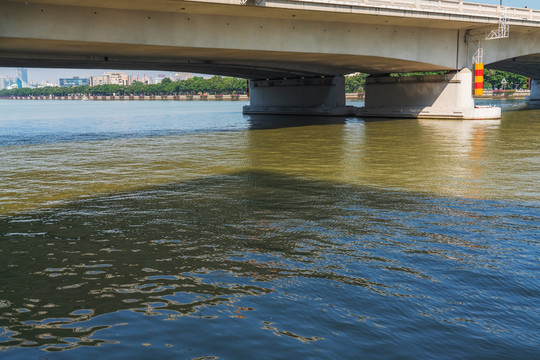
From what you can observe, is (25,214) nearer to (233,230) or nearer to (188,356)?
(233,230)

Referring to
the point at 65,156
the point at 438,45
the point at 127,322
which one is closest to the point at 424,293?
the point at 127,322

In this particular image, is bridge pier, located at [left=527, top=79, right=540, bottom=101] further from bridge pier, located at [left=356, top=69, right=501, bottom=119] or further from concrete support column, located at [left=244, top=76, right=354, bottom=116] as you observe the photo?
concrete support column, located at [left=244, top=76, right=354, bottom=116]

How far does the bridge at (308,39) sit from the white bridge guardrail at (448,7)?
85 mm

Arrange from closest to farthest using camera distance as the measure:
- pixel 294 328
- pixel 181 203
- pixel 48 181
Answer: pixel 294 328 < pixel 181 203 < pixel 48 181

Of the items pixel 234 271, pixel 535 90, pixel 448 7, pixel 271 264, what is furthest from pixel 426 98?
pixel 535 90

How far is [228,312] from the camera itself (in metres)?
6.56

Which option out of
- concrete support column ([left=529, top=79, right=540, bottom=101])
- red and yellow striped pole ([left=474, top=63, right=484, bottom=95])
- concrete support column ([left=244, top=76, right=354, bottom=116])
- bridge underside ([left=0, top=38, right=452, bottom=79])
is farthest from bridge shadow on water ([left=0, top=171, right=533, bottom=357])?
concrete support column ([left=529, top=79, right=540, bottom=101])

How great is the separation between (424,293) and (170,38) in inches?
1022

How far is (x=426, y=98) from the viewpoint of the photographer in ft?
155

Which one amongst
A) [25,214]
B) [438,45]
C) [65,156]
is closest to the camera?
[25,214]

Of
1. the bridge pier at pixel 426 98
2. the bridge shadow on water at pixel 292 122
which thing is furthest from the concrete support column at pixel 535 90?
the bridge shadow on water at pixel 292 122

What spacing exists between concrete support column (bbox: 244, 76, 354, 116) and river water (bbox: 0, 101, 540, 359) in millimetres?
37325

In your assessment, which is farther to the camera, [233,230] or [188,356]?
[233,230]

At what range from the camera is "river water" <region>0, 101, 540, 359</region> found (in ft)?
19.2
